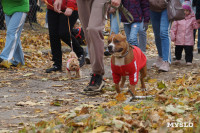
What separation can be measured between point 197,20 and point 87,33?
4.27 meters

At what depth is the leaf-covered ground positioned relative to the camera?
110 inches

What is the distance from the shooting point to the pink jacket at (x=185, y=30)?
816cm

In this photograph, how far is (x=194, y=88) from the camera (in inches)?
178

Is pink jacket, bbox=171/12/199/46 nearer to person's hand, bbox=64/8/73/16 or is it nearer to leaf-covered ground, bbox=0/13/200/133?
leaf-covered ground, bbox=0/13/200/133

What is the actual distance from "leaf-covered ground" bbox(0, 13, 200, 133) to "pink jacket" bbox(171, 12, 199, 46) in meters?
1.33

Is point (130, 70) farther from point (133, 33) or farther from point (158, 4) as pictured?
point (158, 4)

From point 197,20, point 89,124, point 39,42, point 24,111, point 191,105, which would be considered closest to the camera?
point 89,124

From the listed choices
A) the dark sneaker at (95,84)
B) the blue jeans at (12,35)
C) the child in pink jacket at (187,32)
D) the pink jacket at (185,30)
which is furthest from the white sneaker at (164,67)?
the blue jeans at (12,35)

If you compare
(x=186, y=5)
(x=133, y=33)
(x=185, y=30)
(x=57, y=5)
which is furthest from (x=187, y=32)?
(x=57, y=5)

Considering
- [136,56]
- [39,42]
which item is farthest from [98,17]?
[39,42]

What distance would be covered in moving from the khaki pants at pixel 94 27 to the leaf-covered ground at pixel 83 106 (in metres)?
0.51

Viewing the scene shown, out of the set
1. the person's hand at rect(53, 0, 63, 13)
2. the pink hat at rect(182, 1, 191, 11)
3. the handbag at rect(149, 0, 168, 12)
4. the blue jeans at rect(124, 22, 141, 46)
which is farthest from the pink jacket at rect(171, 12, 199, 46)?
the person's hand at rect(53, 0, 63, 13)

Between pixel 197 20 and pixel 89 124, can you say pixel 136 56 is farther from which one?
pixel 197 20

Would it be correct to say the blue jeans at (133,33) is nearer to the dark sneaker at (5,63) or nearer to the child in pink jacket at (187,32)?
the child in pink jacket at (187,32)
